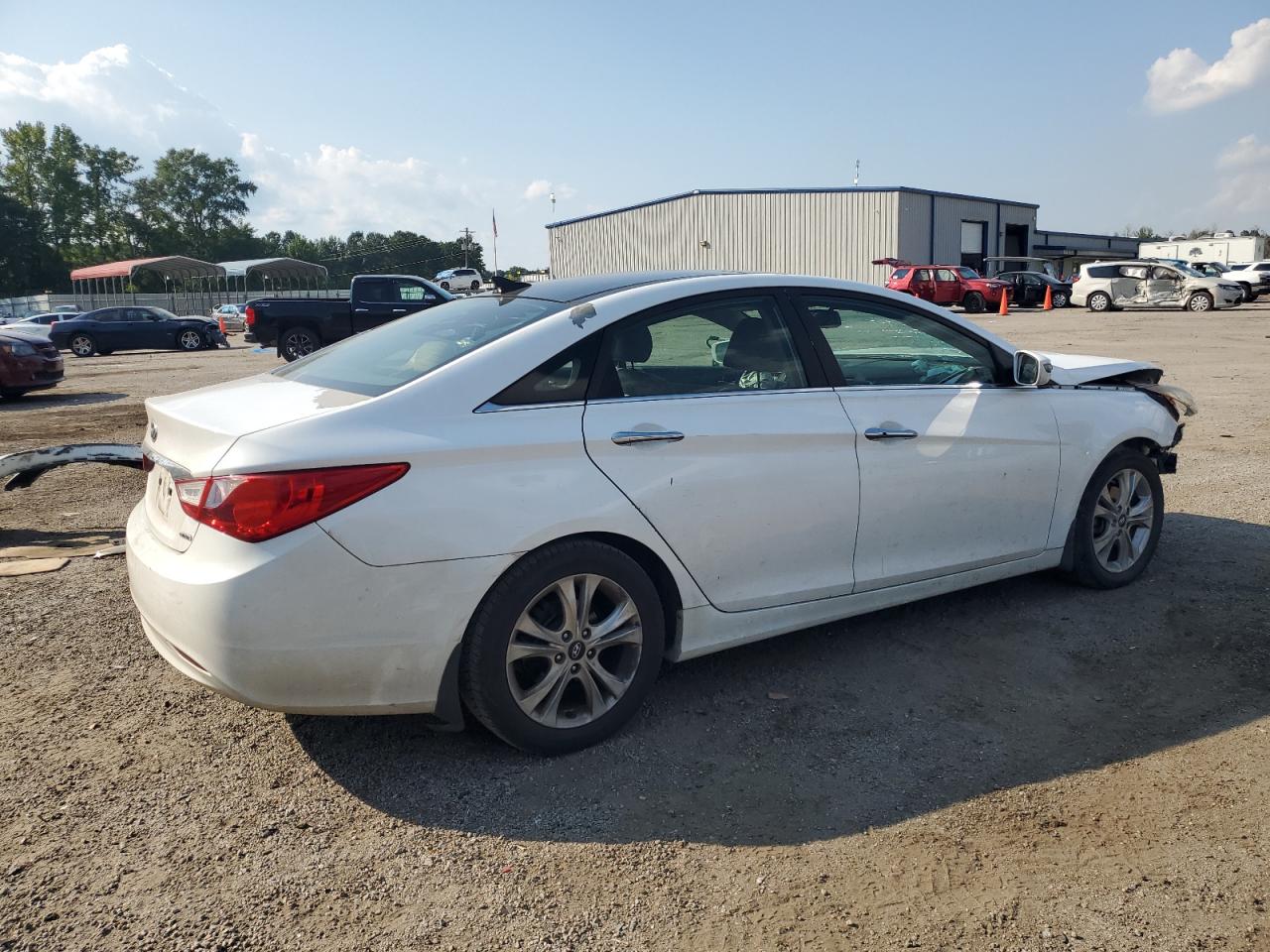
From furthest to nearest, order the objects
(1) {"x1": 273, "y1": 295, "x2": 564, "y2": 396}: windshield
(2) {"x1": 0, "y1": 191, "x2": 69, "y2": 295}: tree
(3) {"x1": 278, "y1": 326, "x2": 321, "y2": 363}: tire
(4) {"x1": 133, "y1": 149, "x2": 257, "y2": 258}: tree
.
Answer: (4) {"x1": 133, "y1": 149, "x2": 257, "y2": 258}: tree
(2) {"x1": 0, "y1": 191, "x2": 69, "y2": 295}: tree
(3) {"x1": 278, "y1": 326, "x2": 321, "y2": 363}: tire
(1) {"x1": 273, "y1": 295, "x2": 564, "y2": 396}: windshield

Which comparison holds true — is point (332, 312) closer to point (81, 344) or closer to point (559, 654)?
point (81, 344)

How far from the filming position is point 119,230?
95938mm

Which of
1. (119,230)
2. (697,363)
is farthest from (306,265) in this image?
(697,363)

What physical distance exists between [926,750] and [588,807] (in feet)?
3.80

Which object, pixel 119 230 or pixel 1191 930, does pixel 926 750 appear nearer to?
pixel 1191 930

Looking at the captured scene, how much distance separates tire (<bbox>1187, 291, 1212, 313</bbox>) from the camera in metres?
30.6

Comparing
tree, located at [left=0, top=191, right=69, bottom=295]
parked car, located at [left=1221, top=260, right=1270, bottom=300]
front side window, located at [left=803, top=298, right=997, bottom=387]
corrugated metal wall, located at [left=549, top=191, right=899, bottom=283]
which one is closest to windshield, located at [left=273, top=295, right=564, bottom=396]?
front side window, located at [left=803, top=298, right=997, bottom=387]

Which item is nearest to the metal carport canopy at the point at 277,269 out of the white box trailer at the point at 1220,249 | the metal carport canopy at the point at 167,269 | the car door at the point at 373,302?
the metal carport canopy at the point at 167,269

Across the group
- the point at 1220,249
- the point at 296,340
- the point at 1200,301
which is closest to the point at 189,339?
the point at 296,340

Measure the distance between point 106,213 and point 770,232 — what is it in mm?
76449

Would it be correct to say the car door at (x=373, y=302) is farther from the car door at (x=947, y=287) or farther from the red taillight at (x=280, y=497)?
the car door at (x=947, y=287)

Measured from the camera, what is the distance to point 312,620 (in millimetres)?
2732

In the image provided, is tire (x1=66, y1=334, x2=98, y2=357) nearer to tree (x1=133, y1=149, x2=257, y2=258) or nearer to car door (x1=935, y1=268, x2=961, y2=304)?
car door (x1=935, y1=268, x2=961, y2=304)

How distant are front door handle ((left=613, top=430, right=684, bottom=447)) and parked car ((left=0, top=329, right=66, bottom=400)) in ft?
46.7
